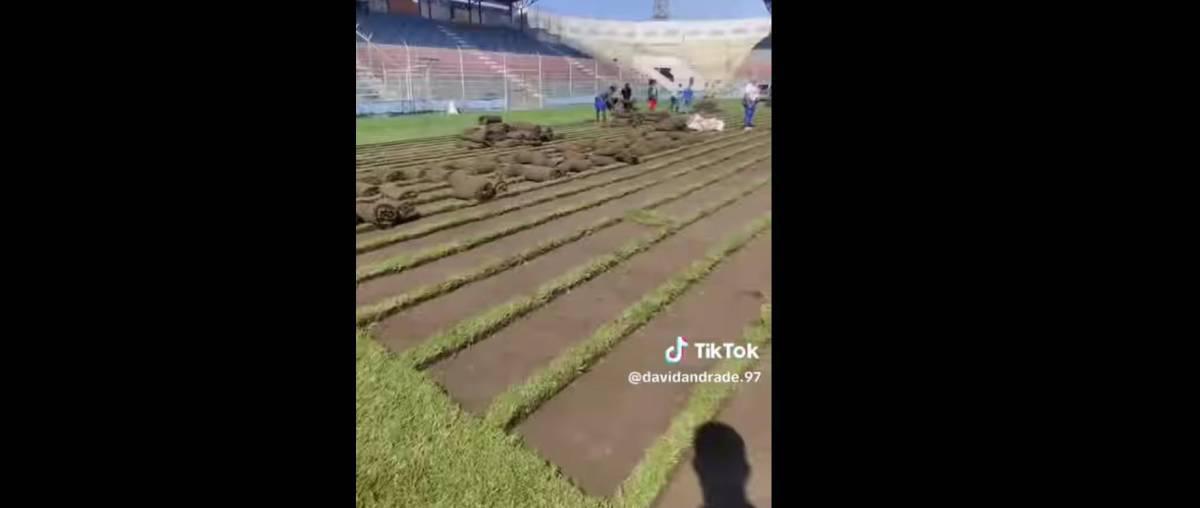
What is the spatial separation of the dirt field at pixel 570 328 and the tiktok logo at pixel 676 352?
0.03 meters

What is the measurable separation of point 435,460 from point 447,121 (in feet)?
7.65

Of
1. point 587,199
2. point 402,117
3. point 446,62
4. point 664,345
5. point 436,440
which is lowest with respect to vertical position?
point 436,440

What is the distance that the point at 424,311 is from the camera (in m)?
2.80

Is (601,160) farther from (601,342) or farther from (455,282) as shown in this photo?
(601,342)

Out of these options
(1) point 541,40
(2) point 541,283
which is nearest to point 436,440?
(2) point 541,283

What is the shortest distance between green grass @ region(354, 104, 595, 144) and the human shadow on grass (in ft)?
6.08

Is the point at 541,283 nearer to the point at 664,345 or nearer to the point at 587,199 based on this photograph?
the point at 664,345

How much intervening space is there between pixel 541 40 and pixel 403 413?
1854 millimetres

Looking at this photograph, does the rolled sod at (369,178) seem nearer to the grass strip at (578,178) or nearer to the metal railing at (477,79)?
the grass strip at (578,178)

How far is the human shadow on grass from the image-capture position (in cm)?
210

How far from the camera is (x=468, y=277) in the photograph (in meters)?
3.02

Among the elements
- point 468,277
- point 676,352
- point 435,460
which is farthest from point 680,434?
point 468,277

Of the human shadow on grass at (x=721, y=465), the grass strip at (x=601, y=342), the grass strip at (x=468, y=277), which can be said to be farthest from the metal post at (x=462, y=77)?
the human shadow on grass at (x=721, y=465)
